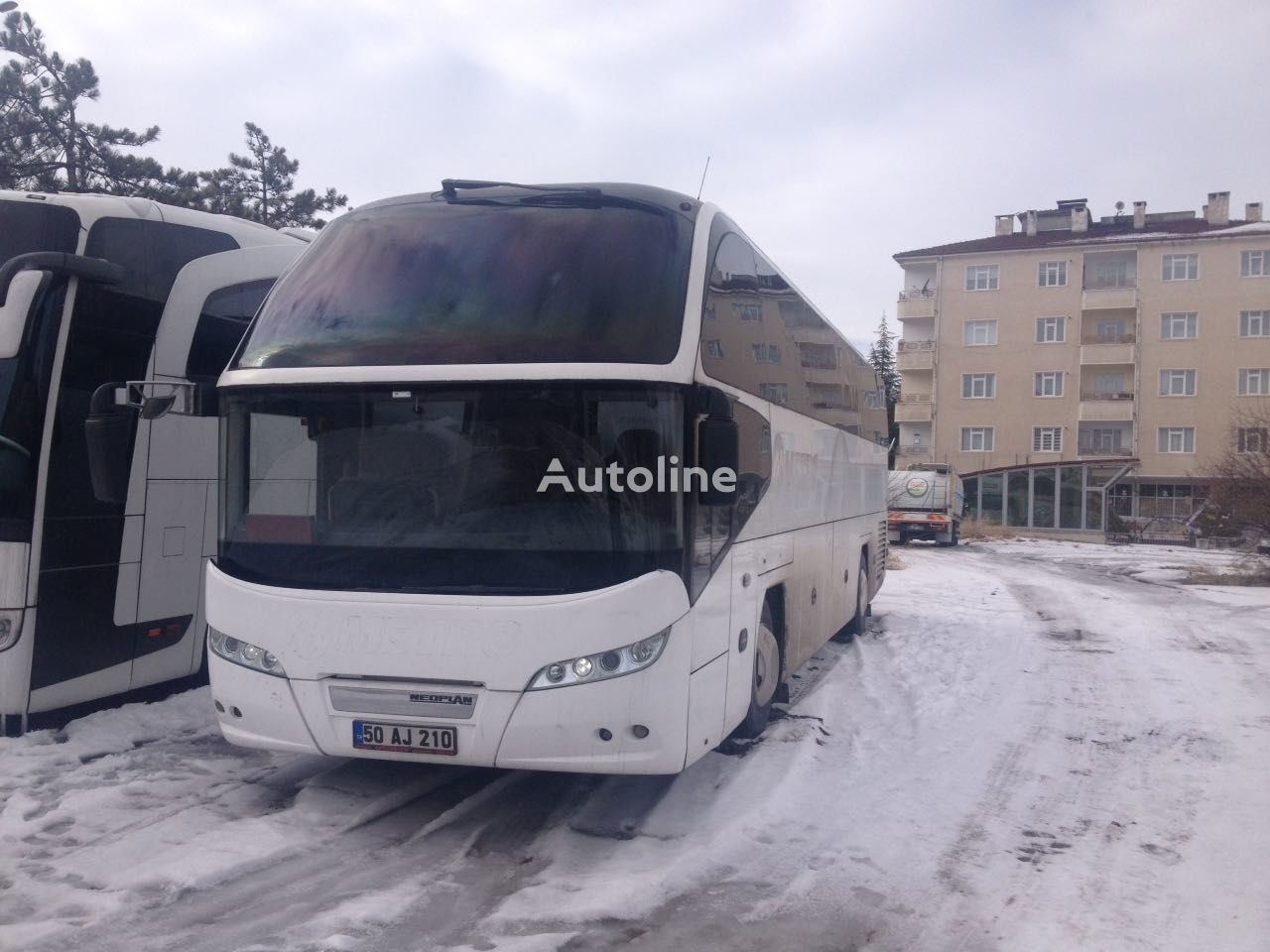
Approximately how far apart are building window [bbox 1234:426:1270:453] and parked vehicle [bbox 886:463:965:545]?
11359 millimetres

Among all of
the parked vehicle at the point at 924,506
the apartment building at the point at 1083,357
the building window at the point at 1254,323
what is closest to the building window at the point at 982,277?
the apartment building at the point at 1083,357

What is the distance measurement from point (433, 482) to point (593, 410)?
89 centimetres

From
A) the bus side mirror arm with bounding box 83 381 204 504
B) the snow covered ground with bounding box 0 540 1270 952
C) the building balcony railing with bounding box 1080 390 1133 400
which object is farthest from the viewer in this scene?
the building balcony railing with bounding box 1080 390 1133 400

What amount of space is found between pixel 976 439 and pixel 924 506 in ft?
68.7

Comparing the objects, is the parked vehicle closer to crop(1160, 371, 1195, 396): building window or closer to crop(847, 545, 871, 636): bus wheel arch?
crop(1160, 371, 1195, 396): building window

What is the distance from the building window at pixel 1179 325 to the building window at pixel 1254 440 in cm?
2963

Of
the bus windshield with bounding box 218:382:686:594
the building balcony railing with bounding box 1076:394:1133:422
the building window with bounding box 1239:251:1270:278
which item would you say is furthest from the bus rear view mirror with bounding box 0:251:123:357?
the building window with bounding box 1239:251:1270:278

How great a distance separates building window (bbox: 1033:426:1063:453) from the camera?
53812 mm

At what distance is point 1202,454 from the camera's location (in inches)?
2004

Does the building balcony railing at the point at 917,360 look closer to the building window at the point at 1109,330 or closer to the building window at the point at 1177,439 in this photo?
the building window at the point at 1109,330

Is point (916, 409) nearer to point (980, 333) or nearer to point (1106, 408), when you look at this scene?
point (980, 333)

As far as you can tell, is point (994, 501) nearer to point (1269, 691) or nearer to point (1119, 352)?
point (1119, 352)

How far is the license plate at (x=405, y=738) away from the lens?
534 centimetres

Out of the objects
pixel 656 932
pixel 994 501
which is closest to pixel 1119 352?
pixel 994 501
